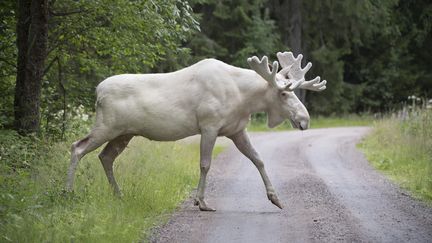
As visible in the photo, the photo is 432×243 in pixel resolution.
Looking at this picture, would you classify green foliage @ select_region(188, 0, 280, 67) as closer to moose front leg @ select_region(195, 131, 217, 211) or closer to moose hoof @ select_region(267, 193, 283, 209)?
moose front leg @ select_region(195, 131, 217, 211)

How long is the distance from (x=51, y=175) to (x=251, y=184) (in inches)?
154

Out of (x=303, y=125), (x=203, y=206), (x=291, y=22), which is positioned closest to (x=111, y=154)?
(x=203, y=206)

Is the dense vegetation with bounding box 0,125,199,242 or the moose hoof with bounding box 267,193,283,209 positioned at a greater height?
the dense vegetation with bounding box 0,125,199,242

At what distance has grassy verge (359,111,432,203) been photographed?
12.4m

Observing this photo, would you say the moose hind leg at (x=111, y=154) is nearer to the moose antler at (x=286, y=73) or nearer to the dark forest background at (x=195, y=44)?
the dark forest background at (x=195, y=44)

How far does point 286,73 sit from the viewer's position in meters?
10.4

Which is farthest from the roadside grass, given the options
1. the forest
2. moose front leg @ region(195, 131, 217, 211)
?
moose front leg @ region(195, 131, 217, 211)

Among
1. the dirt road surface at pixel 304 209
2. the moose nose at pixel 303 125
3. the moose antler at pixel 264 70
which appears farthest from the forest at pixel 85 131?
the moose antler at pixel 264 70

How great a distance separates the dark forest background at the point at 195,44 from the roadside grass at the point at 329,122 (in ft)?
3.66

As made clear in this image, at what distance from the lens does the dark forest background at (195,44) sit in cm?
1191

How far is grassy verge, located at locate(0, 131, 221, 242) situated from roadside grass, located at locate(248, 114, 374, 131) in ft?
51.1

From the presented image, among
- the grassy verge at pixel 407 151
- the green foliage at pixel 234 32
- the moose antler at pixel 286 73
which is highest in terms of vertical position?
the green foliage at pixel 234 32

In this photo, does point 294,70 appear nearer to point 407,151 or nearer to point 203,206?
point 203,206

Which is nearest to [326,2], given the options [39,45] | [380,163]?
[380,163]
